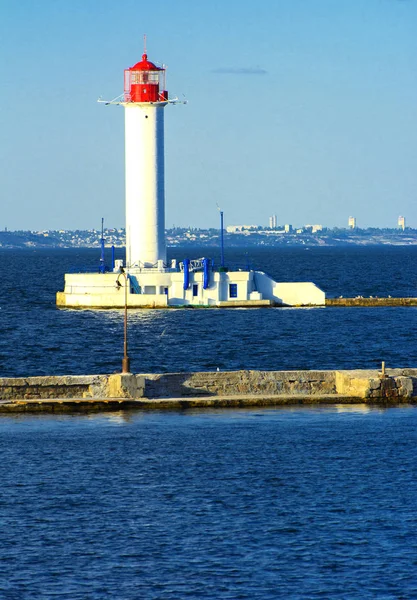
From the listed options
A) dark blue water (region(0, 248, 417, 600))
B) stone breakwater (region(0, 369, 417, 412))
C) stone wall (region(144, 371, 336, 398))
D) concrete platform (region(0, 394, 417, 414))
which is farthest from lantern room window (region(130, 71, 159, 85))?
dark blue water (region(0, 248, 417, 600))

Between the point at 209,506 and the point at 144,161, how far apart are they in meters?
58.1

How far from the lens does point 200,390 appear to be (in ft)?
139

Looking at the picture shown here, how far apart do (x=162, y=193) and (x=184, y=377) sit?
146ft

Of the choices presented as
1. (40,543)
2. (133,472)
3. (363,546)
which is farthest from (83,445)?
(363,546)

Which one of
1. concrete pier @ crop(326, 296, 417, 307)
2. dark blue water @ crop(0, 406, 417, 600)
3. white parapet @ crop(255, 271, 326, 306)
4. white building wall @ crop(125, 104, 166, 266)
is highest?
white building wall @ crop(125, 104, 166, 266)

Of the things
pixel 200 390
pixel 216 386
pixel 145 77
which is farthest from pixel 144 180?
pixel 200 390

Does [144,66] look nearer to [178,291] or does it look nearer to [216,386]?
[178,291]

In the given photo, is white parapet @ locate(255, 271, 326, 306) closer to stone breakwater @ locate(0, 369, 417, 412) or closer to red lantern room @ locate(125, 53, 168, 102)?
red lantern room @ locate(125, 53, 168, 102)

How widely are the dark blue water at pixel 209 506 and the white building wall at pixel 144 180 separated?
45958 mm

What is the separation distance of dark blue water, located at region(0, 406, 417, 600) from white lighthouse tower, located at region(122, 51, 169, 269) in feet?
151

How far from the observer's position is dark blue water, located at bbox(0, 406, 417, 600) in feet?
76.3

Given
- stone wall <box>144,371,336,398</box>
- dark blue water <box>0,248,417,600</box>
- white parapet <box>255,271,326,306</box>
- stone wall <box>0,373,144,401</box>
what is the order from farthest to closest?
1. white parapet <box>255,271,326,306</box>
2. stone wall <box>144,371,336,398</box>
3. stone wall <box>0,373,144,401</box>
4. dark blue water <box>0,248,417,600</box>

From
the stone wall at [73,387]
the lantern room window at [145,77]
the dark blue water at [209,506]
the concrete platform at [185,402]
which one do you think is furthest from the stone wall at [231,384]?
the lantern room window at [145,77]

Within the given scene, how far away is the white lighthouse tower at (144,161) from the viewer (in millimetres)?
84438
